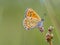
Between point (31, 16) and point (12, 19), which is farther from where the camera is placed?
point (12, 19)

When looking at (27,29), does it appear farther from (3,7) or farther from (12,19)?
(3,7)

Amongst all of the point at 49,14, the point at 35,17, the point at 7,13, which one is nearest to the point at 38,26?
the point at 35,17

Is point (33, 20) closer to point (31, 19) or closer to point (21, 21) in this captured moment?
point (31, 19)

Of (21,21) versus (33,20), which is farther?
(21,21)

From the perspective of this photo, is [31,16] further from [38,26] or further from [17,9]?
[17,9]

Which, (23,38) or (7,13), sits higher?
(7,13)

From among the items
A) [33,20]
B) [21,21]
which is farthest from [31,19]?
[21,21]
